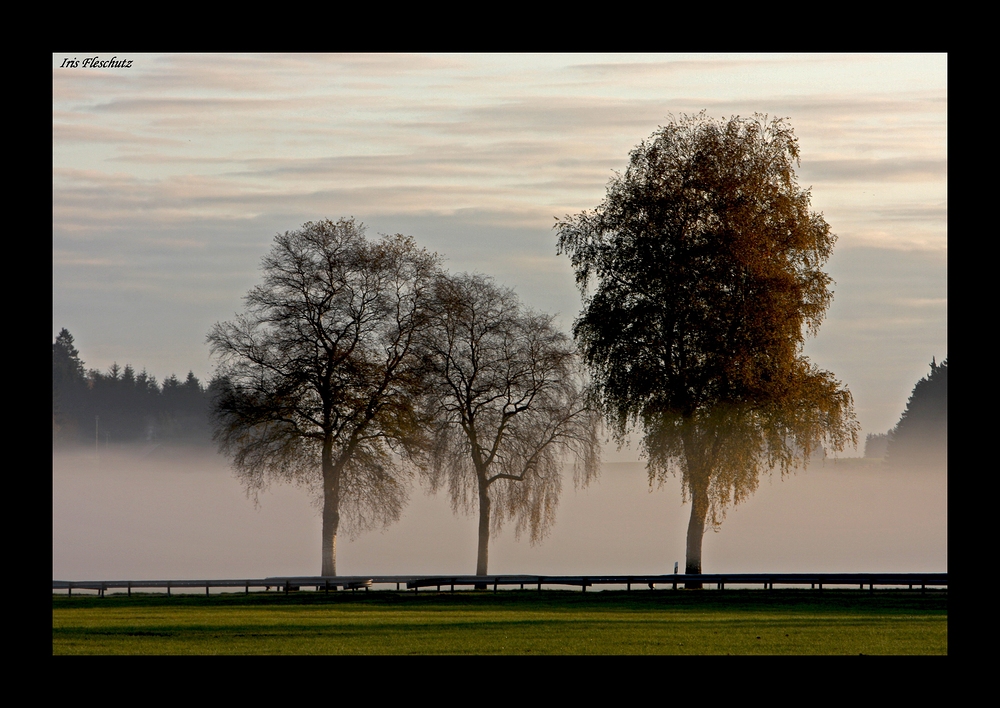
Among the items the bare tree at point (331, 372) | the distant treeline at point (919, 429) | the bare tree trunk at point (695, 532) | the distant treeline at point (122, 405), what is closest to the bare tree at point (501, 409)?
the bare tree at point (331, 372)

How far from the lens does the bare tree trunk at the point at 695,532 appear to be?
82.8ft

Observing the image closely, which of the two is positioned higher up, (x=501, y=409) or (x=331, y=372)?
(x=331, y=372)

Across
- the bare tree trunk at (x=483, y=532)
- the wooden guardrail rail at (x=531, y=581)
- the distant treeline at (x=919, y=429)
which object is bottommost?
the wooden guardrail rail at (x=531, y=581)

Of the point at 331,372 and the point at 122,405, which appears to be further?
the point at 122,405

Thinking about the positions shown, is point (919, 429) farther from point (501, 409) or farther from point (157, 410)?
point (157, 410)

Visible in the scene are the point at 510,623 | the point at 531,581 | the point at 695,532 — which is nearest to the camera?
the point at 510,623

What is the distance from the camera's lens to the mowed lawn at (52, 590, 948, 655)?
1472 centimetres

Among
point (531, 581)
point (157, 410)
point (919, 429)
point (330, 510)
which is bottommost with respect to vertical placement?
point (531, 581)

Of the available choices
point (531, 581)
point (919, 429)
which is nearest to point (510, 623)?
point (531, 581)

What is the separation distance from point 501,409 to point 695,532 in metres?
5.63

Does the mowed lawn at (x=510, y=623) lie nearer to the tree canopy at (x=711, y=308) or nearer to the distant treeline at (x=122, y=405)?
the tree canopy at (x=711, y=308)

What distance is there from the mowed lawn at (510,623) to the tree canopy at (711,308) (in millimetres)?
3720

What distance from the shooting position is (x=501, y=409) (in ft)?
86.9
